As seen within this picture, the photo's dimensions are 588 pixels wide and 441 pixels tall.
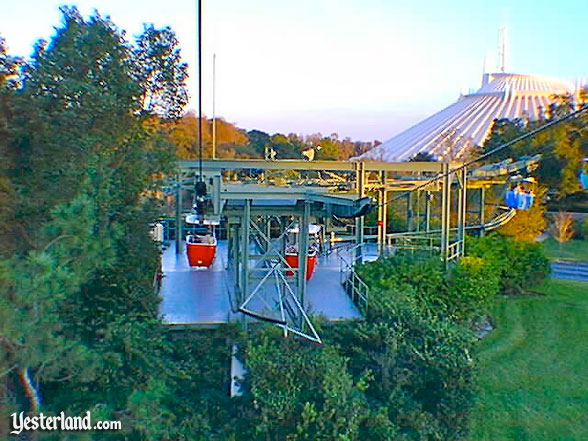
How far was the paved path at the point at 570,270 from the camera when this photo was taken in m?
18.8

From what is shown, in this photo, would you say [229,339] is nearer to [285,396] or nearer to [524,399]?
[285,396]

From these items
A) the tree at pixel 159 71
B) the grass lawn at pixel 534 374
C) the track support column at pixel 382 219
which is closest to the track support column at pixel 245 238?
the tree at pixel 159 71

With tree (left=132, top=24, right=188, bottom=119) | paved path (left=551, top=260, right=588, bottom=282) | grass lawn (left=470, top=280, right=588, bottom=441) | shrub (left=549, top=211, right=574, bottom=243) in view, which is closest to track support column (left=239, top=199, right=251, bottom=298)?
tree (left=132, top=24, right=188, bottom=119)

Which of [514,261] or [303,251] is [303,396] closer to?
[303,251]

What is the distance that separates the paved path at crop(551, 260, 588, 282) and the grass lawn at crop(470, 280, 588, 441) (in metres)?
4.48

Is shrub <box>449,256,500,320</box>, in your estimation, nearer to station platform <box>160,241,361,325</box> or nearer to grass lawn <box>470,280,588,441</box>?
grass lawn <box>470,280,588,441</box>

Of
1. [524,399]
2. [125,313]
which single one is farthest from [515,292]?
[125,313]

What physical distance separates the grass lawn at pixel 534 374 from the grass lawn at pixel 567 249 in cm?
959

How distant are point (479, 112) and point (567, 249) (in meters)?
30.2

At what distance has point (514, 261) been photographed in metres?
15.3

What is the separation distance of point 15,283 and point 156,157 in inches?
132

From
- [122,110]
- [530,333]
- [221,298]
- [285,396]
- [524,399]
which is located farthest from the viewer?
[530,333]

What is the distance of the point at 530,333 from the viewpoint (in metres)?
12.0

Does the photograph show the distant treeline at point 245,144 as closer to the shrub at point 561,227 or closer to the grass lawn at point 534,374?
the shrub at point 561,227
